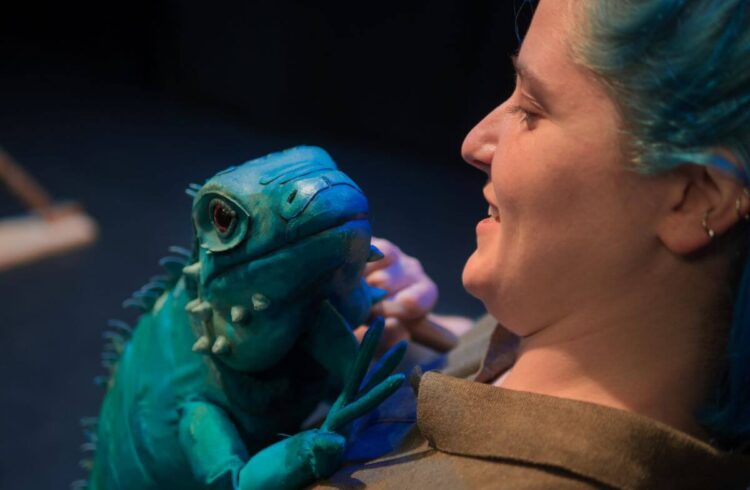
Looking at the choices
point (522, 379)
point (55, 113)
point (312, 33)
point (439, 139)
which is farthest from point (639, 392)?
point (55, 113)

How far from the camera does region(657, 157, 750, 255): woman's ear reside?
0.59 m

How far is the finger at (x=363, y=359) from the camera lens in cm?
72

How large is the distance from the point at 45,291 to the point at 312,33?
0.95m

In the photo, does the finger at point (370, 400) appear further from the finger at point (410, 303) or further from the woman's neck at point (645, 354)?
the finger at point (410, 303)

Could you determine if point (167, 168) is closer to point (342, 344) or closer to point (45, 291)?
point (45, 291)

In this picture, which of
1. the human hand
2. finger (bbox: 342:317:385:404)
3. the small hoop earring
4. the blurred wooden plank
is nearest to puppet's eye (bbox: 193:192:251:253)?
finger (bbox: 342:317:385:404)

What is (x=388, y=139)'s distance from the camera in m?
1.68

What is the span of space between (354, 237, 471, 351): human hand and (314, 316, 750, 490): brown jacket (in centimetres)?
23

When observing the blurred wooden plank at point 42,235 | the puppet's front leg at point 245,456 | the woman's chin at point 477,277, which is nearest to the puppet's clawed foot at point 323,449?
the puppet's front leg at point 245,456

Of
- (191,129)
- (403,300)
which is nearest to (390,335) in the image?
(403,300)

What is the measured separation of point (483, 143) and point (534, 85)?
90 mm

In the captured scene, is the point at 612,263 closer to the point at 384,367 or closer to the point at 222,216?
the point at 384,367

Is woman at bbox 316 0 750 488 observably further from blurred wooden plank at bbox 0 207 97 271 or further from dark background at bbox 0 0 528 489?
blurred wooden plank at bbox 0 207 97 271

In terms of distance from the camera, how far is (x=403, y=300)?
97cm
